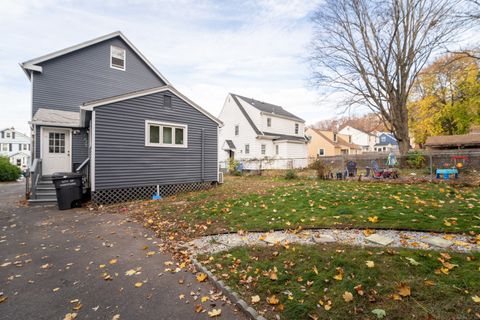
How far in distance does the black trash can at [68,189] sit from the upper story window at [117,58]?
9100mm

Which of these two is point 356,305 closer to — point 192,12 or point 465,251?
point 465,251

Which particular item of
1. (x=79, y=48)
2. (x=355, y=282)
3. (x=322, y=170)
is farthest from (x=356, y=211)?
(x=79, y=48)

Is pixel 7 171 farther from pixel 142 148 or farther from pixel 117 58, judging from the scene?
pixel 142 148

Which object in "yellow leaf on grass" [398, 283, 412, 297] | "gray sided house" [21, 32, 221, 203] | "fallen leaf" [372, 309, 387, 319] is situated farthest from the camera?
"gray sided house" [21, 32, 221, 203]

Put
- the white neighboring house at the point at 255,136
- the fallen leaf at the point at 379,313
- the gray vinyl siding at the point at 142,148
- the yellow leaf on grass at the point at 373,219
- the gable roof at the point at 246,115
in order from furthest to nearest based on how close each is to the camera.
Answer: the gable roof at the point at 246,115 → the white neighboring house at the point at 255,136 → the gray vinyl siding at the point at 142,148 → the yellow leaf on grass at the point at 373,219 → the fallen leaf at the point at 379,313

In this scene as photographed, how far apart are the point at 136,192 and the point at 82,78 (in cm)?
894

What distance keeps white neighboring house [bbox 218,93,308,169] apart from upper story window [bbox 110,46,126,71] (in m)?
12.0

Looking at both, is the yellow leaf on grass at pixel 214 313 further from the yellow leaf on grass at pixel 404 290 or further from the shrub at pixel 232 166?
the shrub at pixel 232 166

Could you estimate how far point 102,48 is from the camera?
14055 mm

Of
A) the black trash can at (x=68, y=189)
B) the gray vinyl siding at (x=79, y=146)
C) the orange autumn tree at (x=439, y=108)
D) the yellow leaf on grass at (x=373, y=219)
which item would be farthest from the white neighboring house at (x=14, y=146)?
the orange autumn tree at (x=439, y=108)

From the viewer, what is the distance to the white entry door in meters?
11.3

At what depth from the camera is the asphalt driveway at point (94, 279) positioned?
2762mm

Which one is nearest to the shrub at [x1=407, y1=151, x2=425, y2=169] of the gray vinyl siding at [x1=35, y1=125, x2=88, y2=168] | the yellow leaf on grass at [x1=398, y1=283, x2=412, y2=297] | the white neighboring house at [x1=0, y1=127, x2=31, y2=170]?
the yellow leaf on grass at [x1=398, y1=283, x2=412, y2=297]

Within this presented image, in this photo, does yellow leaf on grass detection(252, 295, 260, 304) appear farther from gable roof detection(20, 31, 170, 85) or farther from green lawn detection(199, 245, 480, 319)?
gable roof detection(20, 31, 170, 85)
